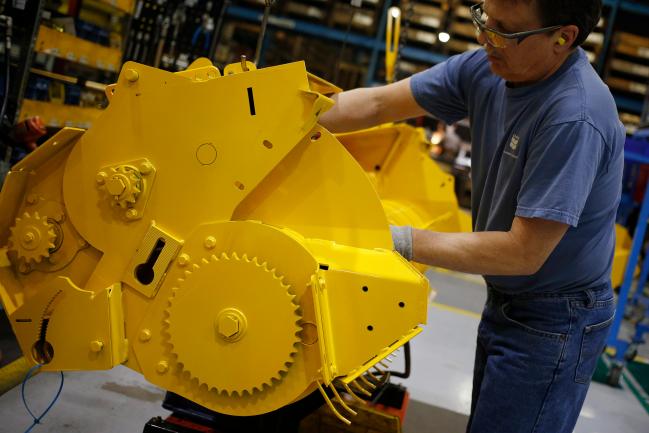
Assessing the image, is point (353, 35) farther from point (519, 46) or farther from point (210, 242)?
point (210, 242)

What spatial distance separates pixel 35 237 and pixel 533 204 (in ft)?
4.50

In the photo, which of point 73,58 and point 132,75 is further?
point 73,58

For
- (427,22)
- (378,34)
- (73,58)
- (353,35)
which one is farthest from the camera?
(353,35)

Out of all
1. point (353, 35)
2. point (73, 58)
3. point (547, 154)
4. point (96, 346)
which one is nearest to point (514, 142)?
point (547, 154)

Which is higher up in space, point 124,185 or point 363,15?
point 363,15

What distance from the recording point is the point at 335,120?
2.16m

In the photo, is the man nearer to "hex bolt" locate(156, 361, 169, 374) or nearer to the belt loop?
the belt loop

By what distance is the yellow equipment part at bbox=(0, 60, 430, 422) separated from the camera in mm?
1572

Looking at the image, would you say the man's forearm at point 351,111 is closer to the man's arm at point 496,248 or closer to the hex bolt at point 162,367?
the man's arm at point 496,248

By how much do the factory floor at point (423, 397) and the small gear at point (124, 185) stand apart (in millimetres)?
1427

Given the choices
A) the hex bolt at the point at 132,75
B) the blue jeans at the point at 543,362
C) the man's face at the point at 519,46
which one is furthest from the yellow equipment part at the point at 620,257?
the hex bolt at the point at 132,75

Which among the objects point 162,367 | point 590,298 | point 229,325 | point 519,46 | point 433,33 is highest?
point 433,33

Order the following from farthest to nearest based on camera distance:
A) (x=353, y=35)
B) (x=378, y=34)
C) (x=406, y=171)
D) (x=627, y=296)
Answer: (x=353, y=35) → (x=378, y=34) → (x=627, y=296) → (x=406, y=171)

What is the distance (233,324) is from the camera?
1595 mm
